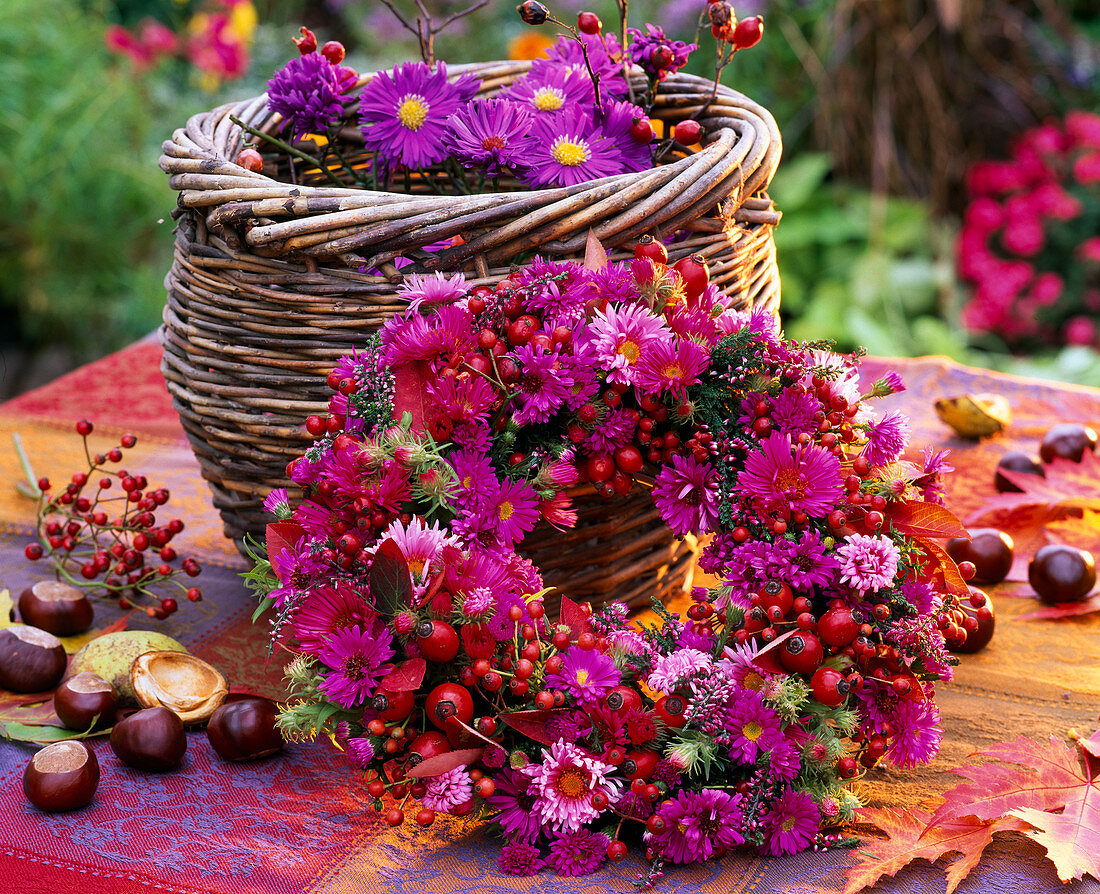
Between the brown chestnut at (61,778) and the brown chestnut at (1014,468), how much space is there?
46.6 inches

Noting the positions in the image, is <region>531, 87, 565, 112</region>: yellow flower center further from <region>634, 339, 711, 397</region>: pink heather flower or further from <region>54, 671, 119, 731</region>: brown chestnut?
<region>54, 671, 119, 731</region>: brown chestnut

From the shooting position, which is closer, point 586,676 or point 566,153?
point 586,676

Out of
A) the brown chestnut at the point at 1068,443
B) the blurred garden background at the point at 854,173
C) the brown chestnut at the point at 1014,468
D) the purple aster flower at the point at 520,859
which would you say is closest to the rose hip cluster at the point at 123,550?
the purple aster flower at the point at 520,859

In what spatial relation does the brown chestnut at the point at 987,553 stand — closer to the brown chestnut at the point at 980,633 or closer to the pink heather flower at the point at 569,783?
the brown chestnut at the point at 980,633

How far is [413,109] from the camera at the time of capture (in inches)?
46.1

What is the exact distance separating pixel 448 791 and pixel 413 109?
0.77m

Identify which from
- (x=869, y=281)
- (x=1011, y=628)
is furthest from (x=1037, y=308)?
(x=1011, y=628)

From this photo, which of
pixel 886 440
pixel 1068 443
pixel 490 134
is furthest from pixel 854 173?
pixel 886 440

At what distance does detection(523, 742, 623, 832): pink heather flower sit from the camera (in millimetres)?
747

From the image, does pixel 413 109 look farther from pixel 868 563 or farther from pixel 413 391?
pixel 868 563

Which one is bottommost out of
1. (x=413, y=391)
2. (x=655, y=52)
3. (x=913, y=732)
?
(x=913, y=732)

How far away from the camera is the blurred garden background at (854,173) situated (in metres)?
2.89

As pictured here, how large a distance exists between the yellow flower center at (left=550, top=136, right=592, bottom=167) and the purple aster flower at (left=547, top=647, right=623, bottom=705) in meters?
0.56

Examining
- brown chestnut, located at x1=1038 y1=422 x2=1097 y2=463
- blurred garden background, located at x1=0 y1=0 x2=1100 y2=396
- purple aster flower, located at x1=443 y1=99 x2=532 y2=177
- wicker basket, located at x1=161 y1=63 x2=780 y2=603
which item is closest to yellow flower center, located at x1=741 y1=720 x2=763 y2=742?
wicker basket, located at x1=161 y1=63 x2=780 y2=603
